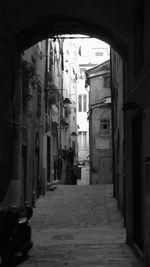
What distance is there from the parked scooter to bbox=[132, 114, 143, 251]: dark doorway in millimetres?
2046

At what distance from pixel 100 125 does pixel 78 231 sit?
2020 cm

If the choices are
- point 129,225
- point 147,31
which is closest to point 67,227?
point 129,225

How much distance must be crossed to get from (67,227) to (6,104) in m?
3.90

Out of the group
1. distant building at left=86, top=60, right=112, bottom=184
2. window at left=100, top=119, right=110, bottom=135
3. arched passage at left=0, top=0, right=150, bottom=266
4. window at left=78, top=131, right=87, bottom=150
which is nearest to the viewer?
arched passage at left=0, top=0, right=150, bottom=266

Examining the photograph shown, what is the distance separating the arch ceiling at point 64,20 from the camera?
34.8 feet

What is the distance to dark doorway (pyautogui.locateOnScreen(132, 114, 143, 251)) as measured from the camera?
866cm

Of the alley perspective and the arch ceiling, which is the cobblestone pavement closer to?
the alley perspective

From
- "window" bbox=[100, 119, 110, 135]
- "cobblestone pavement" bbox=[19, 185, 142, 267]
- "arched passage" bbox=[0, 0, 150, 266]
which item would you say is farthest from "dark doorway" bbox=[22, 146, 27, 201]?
"window" bbox=[100, 119, 110, 135]

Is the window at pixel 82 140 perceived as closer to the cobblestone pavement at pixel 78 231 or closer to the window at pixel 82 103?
the window at pixel 82 103

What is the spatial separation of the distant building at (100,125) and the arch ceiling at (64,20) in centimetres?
1837

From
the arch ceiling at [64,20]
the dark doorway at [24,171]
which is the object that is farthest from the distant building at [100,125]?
the arch ceiling at [64,20]

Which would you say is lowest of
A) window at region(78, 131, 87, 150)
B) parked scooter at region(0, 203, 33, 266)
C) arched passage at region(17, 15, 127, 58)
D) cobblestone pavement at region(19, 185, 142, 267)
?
cobblestone pavement at region(19, 185, 142, 267)

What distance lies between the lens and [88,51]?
56.5 meters

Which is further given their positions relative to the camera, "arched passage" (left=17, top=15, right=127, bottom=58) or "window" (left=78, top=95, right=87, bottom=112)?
"window" (left=78, top=95, right=87, bottom=112)
